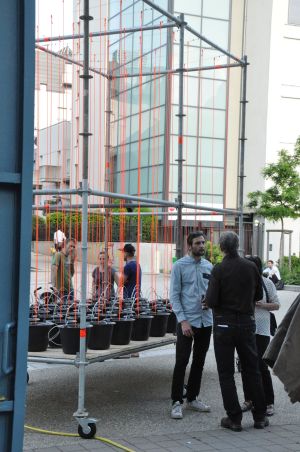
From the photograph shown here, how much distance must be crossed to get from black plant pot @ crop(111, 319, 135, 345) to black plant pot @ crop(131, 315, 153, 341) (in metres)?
0.33

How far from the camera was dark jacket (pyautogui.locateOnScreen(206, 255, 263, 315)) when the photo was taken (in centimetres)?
618

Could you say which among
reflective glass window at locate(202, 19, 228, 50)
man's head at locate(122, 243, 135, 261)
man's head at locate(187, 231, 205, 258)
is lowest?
man's head at locate(122, 243, 135, 261)

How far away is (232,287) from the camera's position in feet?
20.2

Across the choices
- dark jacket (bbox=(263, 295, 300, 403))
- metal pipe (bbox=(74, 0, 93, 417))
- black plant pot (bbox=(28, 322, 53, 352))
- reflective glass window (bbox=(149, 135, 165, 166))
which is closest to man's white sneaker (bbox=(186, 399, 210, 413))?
metal pipe (bbox=(74, 0, 93, 417))

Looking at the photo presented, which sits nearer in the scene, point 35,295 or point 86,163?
point 86,163

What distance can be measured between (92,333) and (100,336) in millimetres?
85

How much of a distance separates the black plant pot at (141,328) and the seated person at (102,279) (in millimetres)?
1343

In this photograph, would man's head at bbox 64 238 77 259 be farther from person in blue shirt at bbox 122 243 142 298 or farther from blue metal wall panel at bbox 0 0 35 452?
blue metal wall panel at bbox 0 0 35 452

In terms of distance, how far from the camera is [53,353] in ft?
21.3

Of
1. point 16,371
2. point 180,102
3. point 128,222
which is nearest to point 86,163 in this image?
point 180,102

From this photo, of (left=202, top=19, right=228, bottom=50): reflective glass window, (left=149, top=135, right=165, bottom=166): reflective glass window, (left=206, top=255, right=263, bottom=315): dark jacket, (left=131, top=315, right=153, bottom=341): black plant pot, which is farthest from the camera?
(left=202, top=19, right=228, bottom=50): reflective glass window

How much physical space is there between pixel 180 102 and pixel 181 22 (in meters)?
0.92

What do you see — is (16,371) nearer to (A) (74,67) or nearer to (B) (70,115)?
(B) (70,115)

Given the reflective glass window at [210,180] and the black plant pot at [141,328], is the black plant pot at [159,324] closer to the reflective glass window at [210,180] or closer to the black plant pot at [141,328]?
the black plant pot at [141,328]
